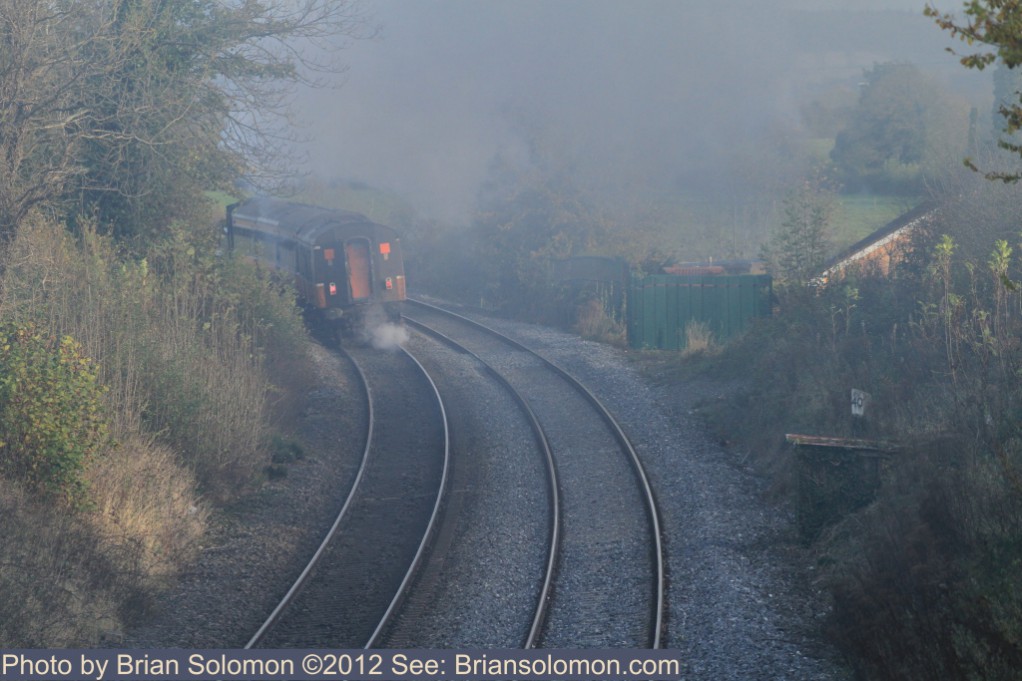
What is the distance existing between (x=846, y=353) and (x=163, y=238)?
513 inches

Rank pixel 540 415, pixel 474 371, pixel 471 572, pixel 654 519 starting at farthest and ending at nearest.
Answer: pixel 474 371, pixel 540 415, pixel 654 519, pixel 471 572

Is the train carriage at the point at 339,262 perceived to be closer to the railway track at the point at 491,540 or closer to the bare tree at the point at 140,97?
the bare tree at the point at 140,97

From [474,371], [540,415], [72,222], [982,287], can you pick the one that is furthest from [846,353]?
[72,222]

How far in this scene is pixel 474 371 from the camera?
2105 centimetres

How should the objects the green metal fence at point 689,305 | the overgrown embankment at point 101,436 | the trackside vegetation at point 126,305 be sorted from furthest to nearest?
the green metal fence at point 689,305
the trackside vegetation at point 126,305
the overgrown embankment at point 101,436

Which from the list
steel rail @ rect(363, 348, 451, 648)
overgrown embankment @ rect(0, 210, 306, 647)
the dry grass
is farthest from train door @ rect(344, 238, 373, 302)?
overgrown embankment @ rect(0, 210, 306, 647)

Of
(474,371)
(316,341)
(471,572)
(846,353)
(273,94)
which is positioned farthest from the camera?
(316,341)

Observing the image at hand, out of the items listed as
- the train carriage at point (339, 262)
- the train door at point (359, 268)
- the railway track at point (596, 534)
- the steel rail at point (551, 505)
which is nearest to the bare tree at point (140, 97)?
the train carriage at point (339, 262)

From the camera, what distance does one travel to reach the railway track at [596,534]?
8.94 metres

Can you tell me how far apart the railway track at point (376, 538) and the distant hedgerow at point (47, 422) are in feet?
9.17

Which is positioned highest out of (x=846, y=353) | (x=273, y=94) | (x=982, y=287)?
(x=273, y=94)

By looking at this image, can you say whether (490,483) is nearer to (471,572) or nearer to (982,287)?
(471,572)

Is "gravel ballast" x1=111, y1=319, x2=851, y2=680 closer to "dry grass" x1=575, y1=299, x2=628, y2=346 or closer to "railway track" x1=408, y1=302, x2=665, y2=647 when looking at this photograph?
"railway track" x1=408, y1=302, x2=665, y2=647

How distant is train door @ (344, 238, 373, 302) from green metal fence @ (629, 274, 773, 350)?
22.2ft
